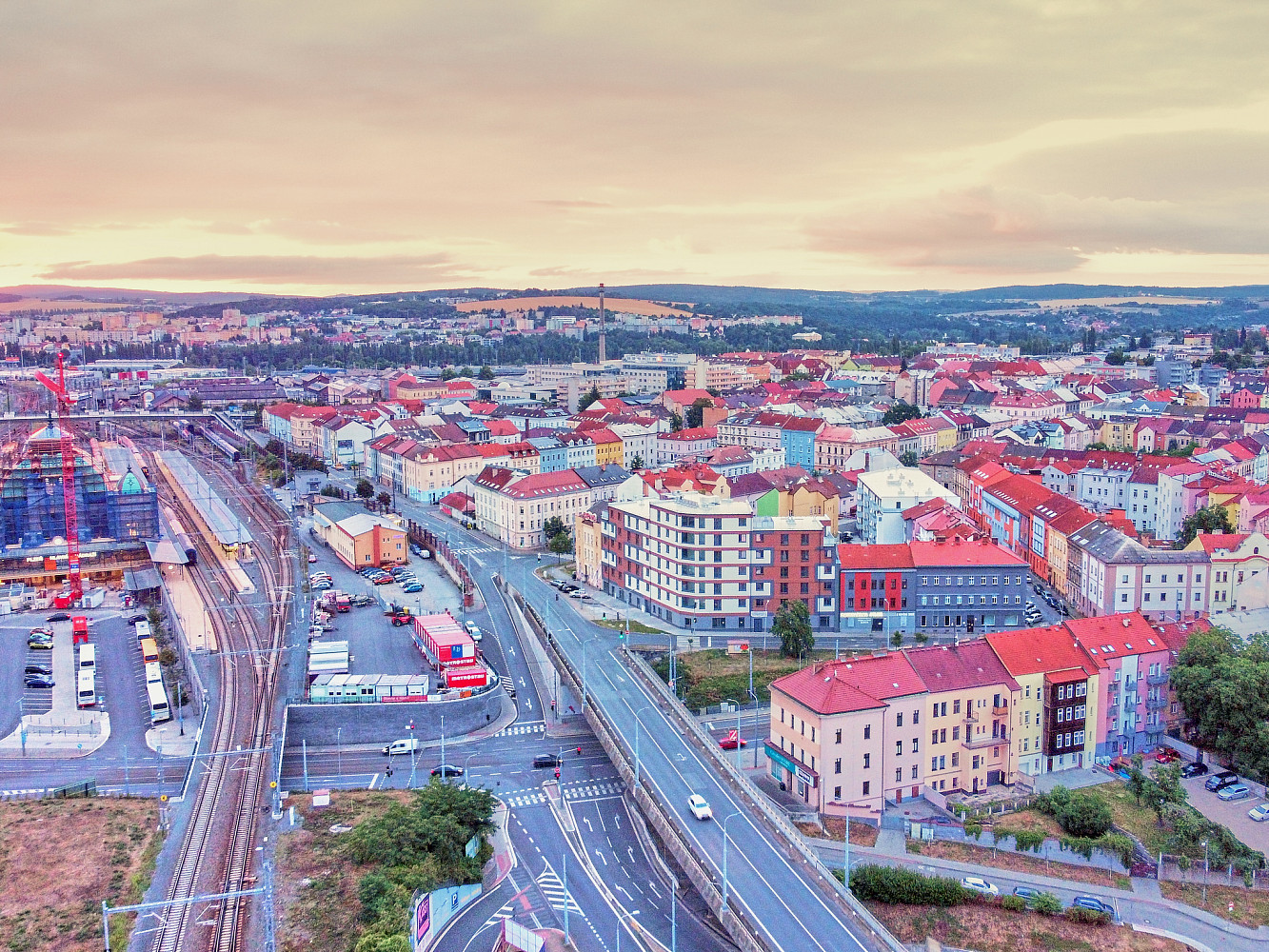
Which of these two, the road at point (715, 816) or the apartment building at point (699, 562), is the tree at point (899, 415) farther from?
the road at point (715, 816)

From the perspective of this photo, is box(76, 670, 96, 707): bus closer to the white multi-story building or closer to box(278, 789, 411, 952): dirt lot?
box(278, 789, 411, 952): dirt lot

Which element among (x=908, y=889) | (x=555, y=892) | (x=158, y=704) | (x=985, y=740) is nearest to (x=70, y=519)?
(x=158, y=704)

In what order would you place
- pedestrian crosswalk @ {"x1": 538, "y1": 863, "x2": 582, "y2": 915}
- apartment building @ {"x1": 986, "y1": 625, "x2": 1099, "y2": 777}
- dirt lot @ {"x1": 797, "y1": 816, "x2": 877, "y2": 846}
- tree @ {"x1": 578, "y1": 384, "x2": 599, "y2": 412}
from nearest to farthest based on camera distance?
pedestrian crosswalk @ {"x1": 538, "y1": 863, "x2": 582, "y2": 915} < dirt lot @ {"x1": 797, "y1": 816, "x2": 877, "y2": 846} < apartment building @ {"x1": 986, "y1": 625, "x2": 1099, "y2": 777} < tree @ {"x1": 578, "y1": 384, "x2": 599, "y2": 412}

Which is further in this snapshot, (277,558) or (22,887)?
(277,558)

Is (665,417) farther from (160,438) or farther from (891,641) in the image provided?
(891,641)

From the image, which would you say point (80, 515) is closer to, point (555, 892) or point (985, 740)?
point (555, 892)

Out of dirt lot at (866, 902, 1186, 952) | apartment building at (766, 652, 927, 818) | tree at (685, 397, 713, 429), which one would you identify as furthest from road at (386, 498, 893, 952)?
tree at (685, 397, 713, 429)

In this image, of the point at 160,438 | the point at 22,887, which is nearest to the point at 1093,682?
the point at 22,887
